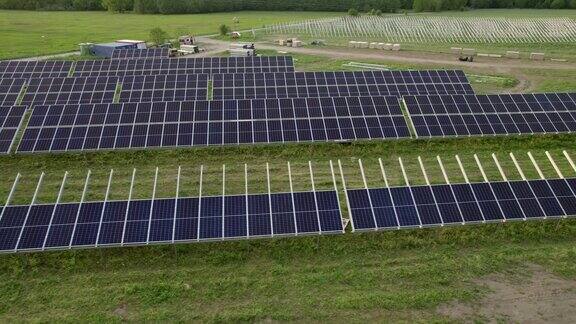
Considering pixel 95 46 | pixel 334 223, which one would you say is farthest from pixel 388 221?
pixel 95 46

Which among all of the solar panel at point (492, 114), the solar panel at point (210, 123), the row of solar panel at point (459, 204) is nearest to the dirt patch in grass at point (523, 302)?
the row of solar panel at point (459, 204)

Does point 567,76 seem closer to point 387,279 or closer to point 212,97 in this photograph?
point 212,97

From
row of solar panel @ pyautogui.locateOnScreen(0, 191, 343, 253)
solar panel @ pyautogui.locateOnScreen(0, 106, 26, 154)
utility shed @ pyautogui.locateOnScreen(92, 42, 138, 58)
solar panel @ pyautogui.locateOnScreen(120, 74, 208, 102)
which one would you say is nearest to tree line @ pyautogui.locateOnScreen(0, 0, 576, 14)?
utility shed @ pyautogui.locateOnScreen(92, 42, 138, 58)

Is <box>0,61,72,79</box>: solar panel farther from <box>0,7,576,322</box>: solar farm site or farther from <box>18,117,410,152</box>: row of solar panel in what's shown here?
<box>18,117,410,152</box>: row of solar panel

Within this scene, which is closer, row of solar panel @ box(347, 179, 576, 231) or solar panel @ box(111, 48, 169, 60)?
row of solar panel @ box(347, 179, 576, 231)

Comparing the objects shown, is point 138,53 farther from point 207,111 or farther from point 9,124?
point 207,111

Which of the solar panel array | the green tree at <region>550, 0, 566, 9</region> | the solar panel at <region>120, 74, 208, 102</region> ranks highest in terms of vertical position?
the solar panel array
